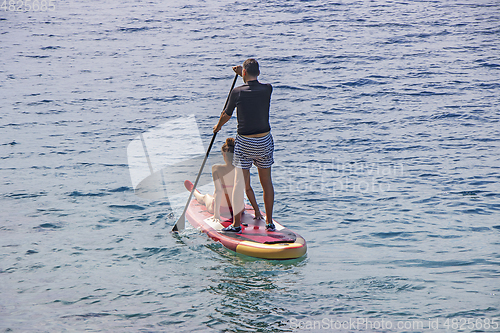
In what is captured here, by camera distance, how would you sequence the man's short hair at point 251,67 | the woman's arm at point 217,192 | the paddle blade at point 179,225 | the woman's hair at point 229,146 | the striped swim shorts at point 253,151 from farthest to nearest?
the paddle blade at point 179,225 → the woman's arm at point 217,192 → the woman's hair at point 229,146 → the striped swim shorts at point 253,151 → the man's short hair at point 251,67

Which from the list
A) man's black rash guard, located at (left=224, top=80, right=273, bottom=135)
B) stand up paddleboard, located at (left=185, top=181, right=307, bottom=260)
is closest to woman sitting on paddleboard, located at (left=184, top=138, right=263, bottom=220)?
stand up paddleboard, located at (left=185, top=181, right=307, bottom=260)

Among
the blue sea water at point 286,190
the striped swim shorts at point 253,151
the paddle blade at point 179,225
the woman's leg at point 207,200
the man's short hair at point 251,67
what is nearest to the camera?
the blue sea water at point 286,190

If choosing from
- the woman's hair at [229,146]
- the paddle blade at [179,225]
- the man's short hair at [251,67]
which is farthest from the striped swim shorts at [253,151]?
the paddle blade at [179,225]

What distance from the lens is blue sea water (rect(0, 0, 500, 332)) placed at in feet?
20.2

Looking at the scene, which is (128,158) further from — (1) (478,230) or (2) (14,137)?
(1) (478,230)

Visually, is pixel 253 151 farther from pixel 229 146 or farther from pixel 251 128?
pixel 229 146

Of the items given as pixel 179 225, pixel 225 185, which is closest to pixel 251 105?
pixel 225 185

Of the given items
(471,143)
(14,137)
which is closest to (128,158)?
(14,137)

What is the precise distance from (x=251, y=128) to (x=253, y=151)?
33 centimetres

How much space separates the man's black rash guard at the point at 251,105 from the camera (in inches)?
267

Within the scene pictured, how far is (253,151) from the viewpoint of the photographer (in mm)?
7039

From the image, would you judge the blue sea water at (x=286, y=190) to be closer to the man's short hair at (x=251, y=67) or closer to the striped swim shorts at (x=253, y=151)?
the striped swim shorts at (x=253, y=151)

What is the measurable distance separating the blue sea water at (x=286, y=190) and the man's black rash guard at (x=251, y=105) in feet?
6.29

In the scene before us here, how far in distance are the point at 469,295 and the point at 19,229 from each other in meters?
7.19
